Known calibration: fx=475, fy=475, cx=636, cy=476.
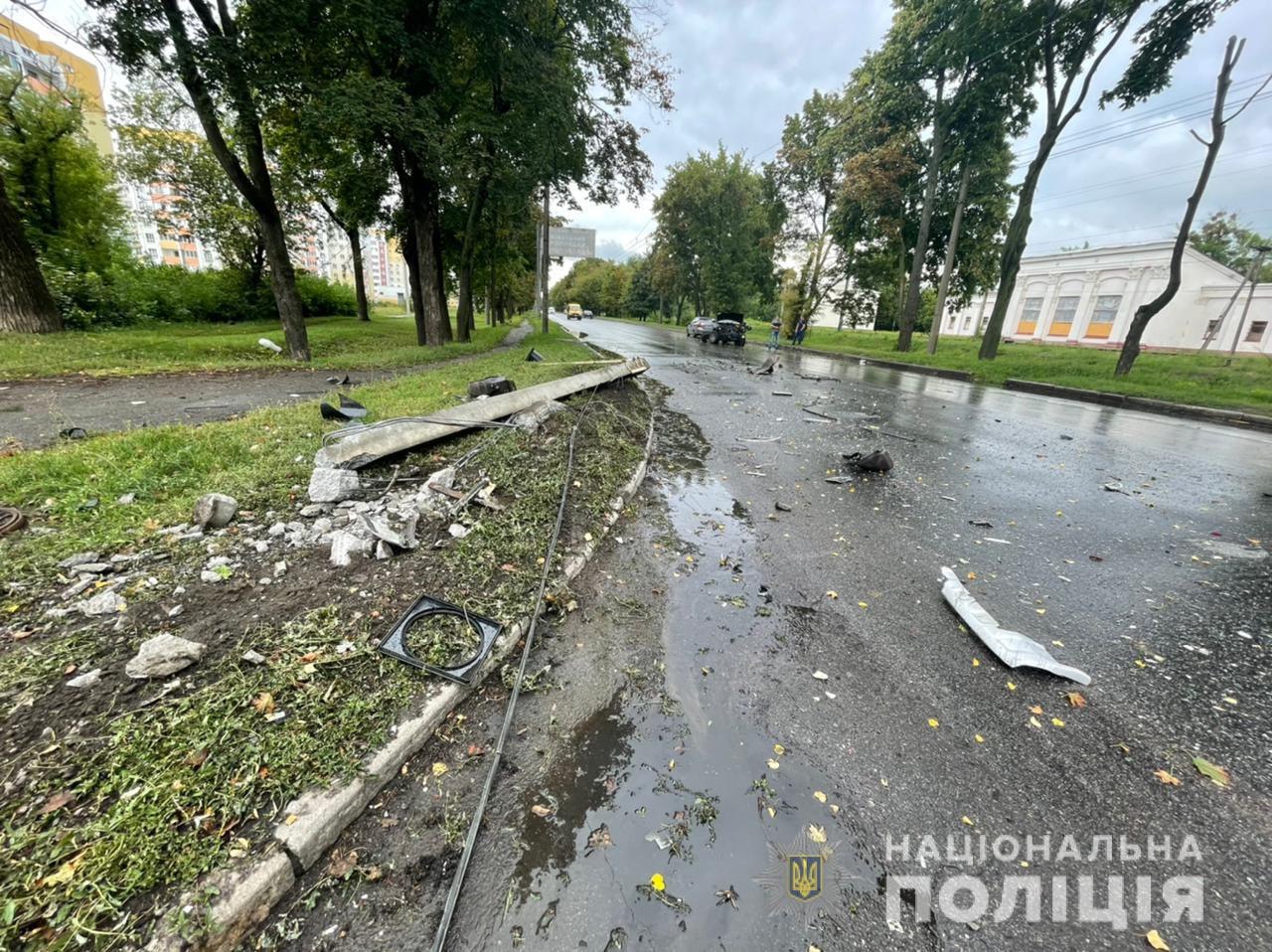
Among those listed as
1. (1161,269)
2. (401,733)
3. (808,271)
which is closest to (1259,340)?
(1161,269)

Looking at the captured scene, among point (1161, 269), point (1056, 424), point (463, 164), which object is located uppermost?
point (1161, 269)

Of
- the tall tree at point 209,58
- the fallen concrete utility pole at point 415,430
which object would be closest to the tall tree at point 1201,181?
the fallen concrete utility pole at point 415,430

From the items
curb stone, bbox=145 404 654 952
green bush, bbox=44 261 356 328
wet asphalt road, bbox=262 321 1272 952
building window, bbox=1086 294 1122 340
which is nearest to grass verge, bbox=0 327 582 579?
curb stone, bbox=145 404 654 952

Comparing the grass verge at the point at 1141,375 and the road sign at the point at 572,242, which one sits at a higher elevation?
the road sign at the point at 572,242

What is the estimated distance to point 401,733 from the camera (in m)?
1.81

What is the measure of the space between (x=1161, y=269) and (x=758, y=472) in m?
42.0

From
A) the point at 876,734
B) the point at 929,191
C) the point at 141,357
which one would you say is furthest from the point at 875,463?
the point at 929,191

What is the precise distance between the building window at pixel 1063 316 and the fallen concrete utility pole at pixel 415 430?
44240 mm

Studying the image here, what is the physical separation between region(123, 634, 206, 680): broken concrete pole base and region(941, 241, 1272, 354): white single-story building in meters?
37.3

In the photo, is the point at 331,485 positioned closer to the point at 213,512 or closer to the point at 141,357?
the point at 213,512

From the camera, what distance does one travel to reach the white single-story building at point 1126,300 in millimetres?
28891

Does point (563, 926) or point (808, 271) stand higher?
point (808, 271)

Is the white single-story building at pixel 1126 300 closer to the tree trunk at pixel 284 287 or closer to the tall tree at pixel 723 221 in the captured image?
the tall tree at pixel 723 221

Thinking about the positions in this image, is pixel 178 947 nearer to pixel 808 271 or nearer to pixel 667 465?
pixel 667 465
